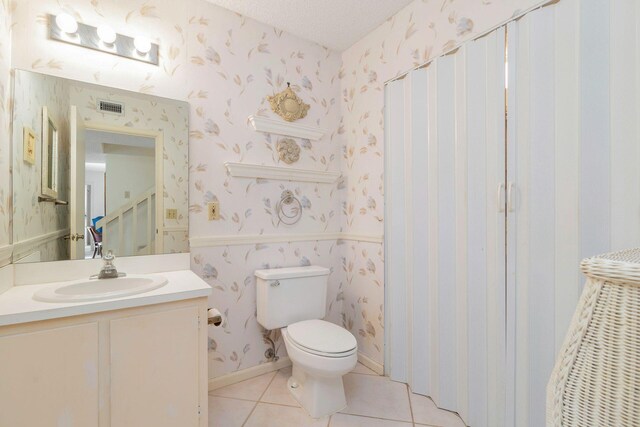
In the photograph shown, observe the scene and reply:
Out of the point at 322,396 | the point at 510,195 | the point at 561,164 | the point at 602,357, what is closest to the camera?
the point at 602,357

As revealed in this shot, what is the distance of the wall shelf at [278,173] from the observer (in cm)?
199

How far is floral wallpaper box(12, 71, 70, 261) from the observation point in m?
1.41

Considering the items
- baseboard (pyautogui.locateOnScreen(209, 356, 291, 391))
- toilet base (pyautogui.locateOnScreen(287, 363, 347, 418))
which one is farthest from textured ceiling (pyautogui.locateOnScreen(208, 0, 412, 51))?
baseboard (pyautogui.locateOnScreen(209, 356, 291, 391))

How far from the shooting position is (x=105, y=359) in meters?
1.16

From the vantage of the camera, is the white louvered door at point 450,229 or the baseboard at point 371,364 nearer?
the white louvered door at point 450,229

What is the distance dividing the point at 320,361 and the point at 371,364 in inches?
31.5

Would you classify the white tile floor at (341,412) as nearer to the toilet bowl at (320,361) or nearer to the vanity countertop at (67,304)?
the toilet bowl at (320,361)

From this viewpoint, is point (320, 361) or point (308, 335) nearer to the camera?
point (320, 361)

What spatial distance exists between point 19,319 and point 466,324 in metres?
1.90

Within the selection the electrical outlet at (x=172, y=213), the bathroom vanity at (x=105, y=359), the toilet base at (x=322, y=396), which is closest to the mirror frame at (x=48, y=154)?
the bathroom vanity at (x=105, y=359)

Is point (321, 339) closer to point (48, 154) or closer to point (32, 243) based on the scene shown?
point (32, 243)

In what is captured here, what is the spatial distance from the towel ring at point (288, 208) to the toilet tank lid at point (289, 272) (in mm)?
348

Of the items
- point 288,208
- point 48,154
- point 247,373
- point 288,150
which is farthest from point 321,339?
point 48,154

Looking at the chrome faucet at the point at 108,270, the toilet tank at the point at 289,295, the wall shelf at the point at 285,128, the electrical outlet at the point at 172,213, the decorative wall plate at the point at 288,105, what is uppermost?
the decorative wall plate at the point at 288,105
